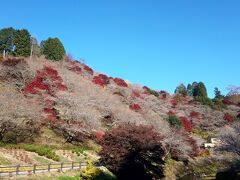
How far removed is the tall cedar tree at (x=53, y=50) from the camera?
7638 cm

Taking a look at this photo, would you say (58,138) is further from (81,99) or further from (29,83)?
(29,83)

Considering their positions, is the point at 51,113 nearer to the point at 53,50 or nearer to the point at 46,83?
the point at 46,83

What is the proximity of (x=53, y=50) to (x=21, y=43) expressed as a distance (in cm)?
721

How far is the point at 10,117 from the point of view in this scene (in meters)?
38.7

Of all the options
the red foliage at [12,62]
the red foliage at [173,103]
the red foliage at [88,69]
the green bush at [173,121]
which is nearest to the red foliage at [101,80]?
the red foliage at [88,69]

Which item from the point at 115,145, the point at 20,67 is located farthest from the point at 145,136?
the point at 20,67

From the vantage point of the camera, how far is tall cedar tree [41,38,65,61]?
76375mm

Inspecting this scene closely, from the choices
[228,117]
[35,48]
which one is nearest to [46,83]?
[35,48]

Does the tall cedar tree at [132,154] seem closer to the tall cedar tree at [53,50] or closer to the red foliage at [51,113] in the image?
the red foliage at [51,113]

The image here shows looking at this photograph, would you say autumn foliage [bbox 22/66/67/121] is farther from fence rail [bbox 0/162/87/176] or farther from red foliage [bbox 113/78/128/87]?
red foliage [bbox 113/78/128/87]

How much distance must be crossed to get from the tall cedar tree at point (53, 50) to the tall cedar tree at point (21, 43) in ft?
14.4

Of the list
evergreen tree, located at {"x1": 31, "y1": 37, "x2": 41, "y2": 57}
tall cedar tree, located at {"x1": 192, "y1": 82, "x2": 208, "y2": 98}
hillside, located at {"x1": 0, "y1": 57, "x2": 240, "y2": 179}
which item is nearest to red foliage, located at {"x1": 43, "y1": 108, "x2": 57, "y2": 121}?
hillside, located at {"x1": 0, "y1": 57, "x2": 240, "y2": 179}

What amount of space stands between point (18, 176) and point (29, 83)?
31.8m

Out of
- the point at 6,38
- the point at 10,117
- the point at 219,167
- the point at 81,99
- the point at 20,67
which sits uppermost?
the point at 6,38
